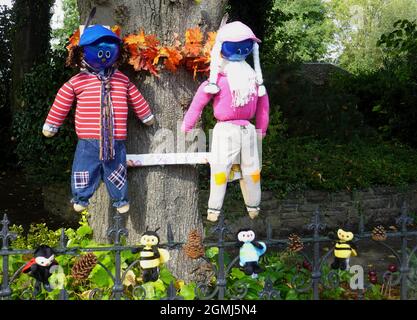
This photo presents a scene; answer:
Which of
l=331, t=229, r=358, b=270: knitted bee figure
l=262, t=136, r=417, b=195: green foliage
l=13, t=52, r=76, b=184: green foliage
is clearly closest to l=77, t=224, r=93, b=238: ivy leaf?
l=331, t=229, r=358, b=270: knitted bee figure

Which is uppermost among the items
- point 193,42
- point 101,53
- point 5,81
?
point 5,81

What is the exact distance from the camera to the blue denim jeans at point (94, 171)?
313 cm

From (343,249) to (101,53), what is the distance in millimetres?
1640

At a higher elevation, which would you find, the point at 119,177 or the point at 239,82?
the point at 239,82

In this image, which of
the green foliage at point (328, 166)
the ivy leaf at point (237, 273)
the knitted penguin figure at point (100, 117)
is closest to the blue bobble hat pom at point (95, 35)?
the knitted penguin figure at point (100, 117)

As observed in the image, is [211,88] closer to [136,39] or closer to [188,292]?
[136,39]

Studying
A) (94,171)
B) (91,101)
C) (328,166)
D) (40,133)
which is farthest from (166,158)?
(40,133)

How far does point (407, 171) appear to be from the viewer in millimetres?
7664

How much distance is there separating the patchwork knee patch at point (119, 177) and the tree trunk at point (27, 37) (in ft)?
24.1

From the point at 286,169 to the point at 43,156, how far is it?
3.01 meters

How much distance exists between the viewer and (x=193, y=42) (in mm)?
3256

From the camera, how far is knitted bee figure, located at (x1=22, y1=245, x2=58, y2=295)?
287cm

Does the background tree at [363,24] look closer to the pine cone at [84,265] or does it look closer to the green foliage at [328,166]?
the green foliage at [328,166]

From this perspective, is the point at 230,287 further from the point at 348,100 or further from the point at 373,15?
the point at 373,15
